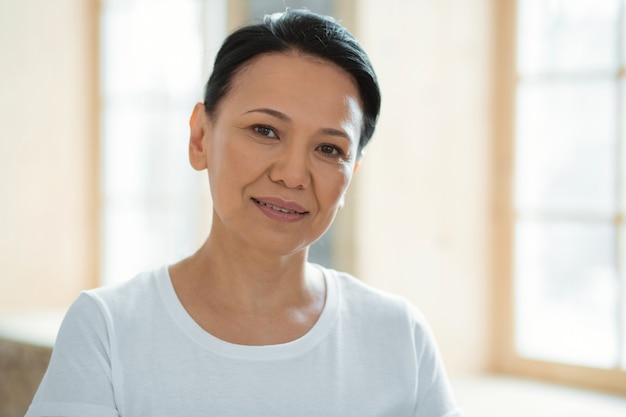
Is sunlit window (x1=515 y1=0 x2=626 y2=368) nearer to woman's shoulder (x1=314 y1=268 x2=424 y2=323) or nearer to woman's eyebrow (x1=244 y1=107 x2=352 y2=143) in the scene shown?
woman's shoulder (x1=314 y1=268 x2=424 y2=323)

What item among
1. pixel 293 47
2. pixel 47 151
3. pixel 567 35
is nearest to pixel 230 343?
pixel 293 47

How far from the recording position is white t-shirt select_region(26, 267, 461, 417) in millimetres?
1151

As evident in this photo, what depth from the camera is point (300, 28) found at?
1269mm

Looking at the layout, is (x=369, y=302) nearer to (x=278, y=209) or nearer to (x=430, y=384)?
(x=430, y=384)

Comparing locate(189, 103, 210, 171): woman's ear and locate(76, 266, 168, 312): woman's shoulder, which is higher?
locate(189, 103, 210, 171): woman's ear

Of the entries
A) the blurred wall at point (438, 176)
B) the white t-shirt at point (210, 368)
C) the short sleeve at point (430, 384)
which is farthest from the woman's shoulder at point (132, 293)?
the blurred wall at point (438, 176)

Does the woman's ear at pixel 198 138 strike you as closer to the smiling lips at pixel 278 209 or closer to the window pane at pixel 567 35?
the smiling lips at pixel 278 209

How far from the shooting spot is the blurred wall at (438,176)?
2.37 m

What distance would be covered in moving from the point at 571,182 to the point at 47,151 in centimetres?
191

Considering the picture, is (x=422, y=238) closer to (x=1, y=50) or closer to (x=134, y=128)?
(x=134, y=128)

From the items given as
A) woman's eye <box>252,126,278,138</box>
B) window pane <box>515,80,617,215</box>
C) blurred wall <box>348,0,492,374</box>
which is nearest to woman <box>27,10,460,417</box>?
woman's eye <box>252,126,278,138</box>

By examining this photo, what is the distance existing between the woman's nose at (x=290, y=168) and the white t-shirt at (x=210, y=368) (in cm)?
28

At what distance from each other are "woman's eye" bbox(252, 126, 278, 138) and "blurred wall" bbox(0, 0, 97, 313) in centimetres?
184

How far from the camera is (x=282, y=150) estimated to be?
47.2 inches
